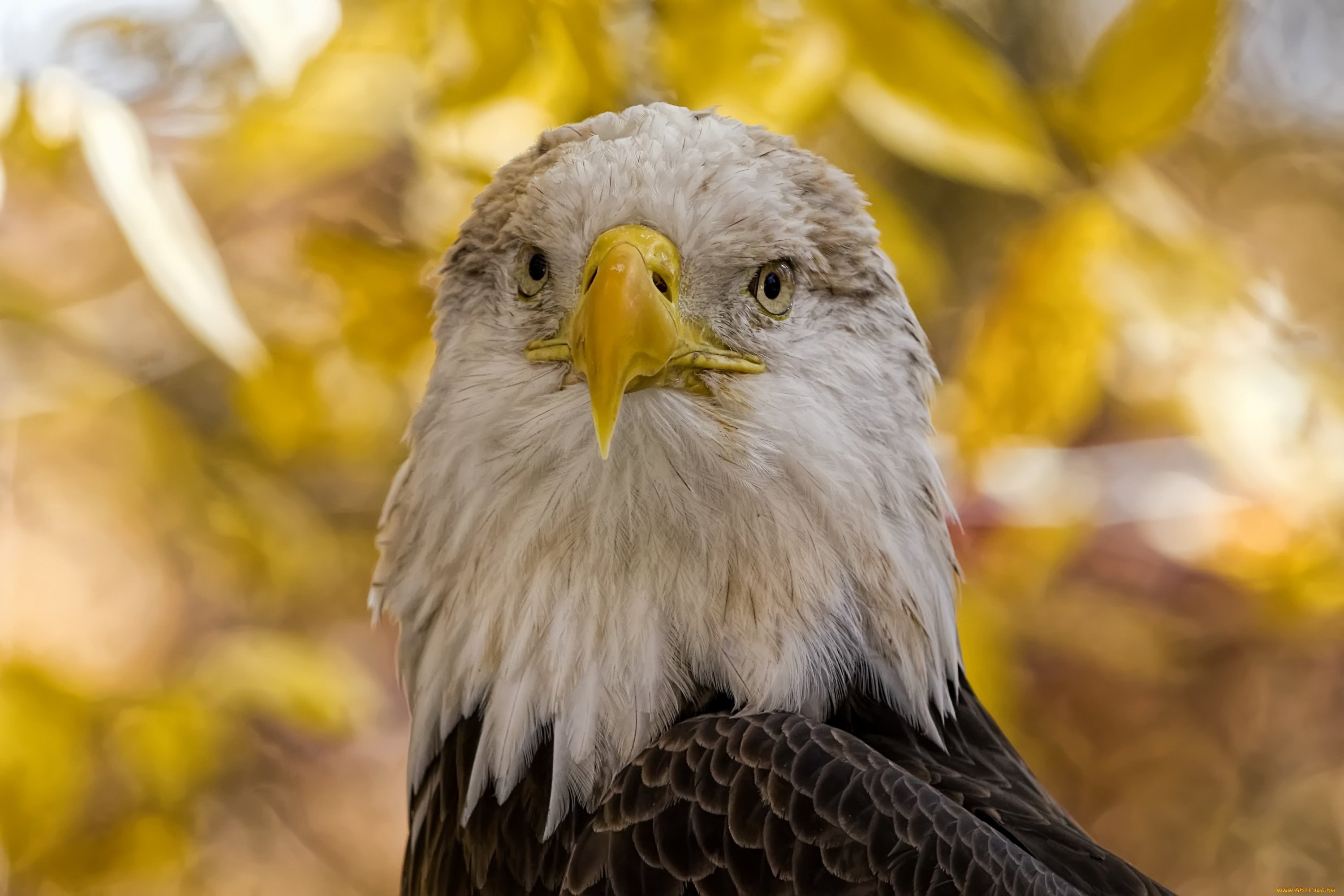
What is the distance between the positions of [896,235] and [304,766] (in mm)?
981

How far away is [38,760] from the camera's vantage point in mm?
1277

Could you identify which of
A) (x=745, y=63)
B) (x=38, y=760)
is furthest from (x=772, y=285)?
(x=38, y=760)

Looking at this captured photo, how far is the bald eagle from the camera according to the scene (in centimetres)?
68

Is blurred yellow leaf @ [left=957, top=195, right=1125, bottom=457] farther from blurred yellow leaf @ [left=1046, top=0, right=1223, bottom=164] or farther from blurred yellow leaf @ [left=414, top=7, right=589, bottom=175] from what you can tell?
blurred yellow leaf @ [left=414, top=7, right=589, bottom=175]

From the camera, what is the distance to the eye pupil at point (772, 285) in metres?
0.74

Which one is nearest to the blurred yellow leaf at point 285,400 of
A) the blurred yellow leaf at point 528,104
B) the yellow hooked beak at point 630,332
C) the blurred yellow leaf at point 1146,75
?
the blurred yellow leaf at point 528,104

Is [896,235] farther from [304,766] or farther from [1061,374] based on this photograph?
[304,766]

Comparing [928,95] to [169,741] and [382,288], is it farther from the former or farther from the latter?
[169,741]

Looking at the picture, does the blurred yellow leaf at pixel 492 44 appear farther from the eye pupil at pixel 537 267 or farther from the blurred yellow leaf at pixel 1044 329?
the blurred yellow leaf at pixel 1044 329

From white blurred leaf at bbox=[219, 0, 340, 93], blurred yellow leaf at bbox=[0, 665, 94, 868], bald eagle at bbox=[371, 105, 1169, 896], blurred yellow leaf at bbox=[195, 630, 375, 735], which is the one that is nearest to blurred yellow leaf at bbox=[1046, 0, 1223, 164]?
bald eagle at bbox=[371, 105, 1169, 896]

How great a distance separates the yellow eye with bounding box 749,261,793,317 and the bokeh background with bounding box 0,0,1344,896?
1.17ft

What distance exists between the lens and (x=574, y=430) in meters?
0.72

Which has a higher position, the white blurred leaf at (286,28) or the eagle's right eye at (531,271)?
the white blurred leaf at (286,28)

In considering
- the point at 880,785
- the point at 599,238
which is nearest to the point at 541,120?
the point at 599,238
